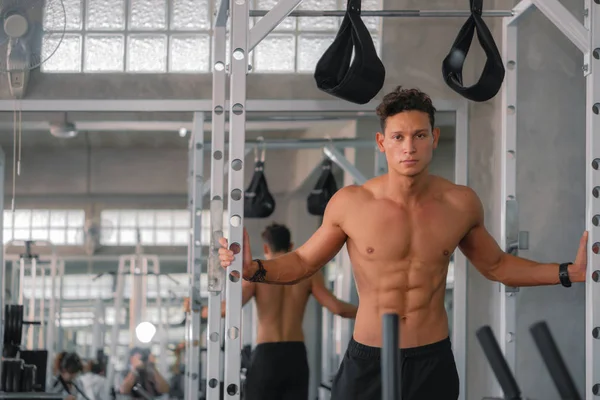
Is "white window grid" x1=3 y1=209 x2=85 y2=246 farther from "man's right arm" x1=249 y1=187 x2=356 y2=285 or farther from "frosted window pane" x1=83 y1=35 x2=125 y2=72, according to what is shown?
"man's right arm" x1=249 y1=187 x2=356 y2=285

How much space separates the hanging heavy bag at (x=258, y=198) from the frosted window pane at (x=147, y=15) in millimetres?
1460

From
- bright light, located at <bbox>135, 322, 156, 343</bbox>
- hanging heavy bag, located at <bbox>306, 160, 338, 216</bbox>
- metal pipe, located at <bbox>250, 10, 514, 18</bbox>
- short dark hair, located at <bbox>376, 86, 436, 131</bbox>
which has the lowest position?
bright light, located at <bbox>135, 322, 156, 343</bbox>

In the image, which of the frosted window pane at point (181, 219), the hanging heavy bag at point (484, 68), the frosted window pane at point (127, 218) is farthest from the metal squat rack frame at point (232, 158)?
the frosted window pane at point (127, 218)

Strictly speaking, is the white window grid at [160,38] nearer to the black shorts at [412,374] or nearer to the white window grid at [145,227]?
the white window grid at [145,227]

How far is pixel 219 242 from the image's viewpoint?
10.6 ft

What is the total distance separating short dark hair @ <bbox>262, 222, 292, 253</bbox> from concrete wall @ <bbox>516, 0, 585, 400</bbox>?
5.61 ft

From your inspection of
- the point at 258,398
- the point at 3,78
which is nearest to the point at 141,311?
the point at 258,398

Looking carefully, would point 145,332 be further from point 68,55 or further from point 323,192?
point 68,55

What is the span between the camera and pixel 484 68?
362 centimetres

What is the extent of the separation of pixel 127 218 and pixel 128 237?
0.16m

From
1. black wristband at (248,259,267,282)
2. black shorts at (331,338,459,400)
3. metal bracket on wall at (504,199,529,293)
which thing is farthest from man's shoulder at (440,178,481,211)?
metal bracket on wall at (504,199,529,293)

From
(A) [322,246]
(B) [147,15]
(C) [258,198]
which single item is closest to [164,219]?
(C) [258,198]

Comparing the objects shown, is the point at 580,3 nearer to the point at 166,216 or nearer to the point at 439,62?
the point at 439,62

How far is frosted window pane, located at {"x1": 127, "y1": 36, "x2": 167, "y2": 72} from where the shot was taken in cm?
595
